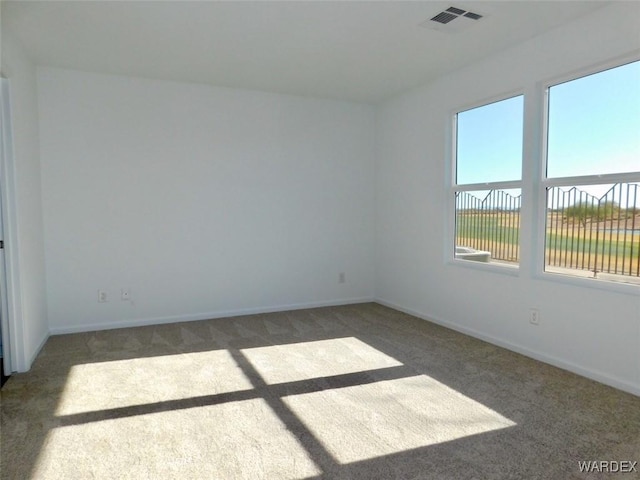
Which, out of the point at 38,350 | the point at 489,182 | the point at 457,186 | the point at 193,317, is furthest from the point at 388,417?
the point at 38,350

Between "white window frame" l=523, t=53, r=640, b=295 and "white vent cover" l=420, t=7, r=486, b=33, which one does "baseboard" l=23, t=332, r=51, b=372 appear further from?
"white window frame" l=523, t=53, r=640, b=295

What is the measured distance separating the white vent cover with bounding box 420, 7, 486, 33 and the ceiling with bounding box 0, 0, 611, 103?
50 mm

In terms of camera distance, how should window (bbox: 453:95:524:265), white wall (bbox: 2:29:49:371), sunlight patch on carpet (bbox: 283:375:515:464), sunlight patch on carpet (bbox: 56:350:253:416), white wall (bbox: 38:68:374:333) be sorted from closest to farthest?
sunlight patch on carpet (bbox: 283:375:515:464)
sunlight patch on carpet (bbox: 56:350:253:416)
white wall (bbox: 2:29:49:371)
window (bbox: 453:95:524:265)
white wall (bbox: 38:68:374:333)

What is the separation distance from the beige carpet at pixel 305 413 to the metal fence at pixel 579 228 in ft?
2.79

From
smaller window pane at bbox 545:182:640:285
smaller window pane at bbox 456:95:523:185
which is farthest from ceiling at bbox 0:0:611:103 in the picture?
smaller window pane at bbox 545:182:640:285

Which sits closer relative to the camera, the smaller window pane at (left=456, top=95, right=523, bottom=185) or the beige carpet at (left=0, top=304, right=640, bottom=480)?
the beige carpet at (left=0, top=304, right=640, bottom=480)

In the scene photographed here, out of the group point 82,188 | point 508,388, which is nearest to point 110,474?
point 508,388

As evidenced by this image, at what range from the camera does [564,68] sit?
121 inches

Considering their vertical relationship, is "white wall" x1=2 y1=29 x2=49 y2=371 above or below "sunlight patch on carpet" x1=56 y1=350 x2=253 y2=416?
above

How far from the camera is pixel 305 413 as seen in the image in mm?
2471

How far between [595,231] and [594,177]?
0.39 meters

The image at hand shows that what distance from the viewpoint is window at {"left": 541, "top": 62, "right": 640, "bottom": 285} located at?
277 centimetres

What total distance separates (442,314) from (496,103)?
83.9 inches

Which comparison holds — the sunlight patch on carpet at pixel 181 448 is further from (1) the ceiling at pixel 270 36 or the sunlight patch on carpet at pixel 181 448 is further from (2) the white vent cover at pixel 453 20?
(2) the white vent cover at pixel 453 20
